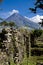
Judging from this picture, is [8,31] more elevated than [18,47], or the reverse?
[8,31]

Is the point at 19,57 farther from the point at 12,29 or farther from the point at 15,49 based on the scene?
the point at 12,29

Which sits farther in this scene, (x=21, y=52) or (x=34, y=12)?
(x=21, y=52)

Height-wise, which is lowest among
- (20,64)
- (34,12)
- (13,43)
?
(20,64)

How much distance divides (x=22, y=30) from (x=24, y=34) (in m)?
1.76

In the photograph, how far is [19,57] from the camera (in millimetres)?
25422

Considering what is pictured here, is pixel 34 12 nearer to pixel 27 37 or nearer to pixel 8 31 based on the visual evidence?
pixel 8 31

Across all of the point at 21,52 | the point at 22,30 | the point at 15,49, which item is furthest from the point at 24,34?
the point at 15,49

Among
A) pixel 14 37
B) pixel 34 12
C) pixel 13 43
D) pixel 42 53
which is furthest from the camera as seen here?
pixel 42 53

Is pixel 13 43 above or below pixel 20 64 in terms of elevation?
above

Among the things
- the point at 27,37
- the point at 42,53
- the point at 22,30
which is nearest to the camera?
the point at 22,30

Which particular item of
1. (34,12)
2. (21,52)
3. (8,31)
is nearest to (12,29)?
(8,31)

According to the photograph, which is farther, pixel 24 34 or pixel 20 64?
pixel 24 34

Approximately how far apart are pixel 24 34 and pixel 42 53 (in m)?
8.26

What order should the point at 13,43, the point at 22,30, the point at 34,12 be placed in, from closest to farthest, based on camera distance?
the point at 34,12 < the point at 13,43 < the point at 22,30
